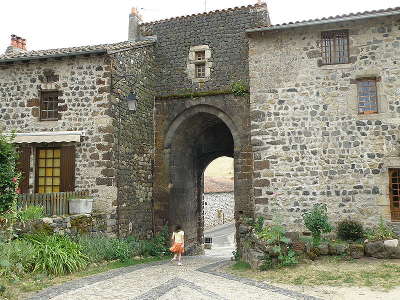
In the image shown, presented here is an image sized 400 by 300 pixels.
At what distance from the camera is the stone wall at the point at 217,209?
30878mm

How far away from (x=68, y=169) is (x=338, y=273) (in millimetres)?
7852

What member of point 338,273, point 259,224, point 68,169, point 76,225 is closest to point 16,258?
point 76,225

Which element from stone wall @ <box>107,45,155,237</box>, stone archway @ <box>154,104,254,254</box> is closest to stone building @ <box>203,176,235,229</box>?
stone archway @ <box>154,104,254,254</box>

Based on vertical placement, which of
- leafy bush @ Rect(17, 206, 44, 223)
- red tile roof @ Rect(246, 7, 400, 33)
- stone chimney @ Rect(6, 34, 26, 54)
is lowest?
leafy bush @ Rect(17, 206, 44, 223)

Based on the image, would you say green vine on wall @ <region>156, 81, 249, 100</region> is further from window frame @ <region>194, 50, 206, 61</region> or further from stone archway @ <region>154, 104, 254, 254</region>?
window frame @ <region>194, 50, 206, 61</region>

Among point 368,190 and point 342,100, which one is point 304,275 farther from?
point 342,100

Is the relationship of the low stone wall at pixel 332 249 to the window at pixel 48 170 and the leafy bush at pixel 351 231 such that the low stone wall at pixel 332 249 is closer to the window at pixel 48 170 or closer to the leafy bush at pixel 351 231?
the leafy bush at pixel 351 231

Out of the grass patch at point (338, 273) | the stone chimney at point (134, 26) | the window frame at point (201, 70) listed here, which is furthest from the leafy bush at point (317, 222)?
the stone chimney at point (134, 26)

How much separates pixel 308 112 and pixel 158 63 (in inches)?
236

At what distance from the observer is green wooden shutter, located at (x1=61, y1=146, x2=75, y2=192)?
12.3 m

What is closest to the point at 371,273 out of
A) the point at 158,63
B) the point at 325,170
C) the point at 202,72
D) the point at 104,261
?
the point at 325,170

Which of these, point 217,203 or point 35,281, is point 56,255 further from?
point 217,203

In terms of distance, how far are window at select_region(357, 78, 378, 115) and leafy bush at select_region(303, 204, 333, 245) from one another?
117 inches

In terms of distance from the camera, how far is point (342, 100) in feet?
39.1
